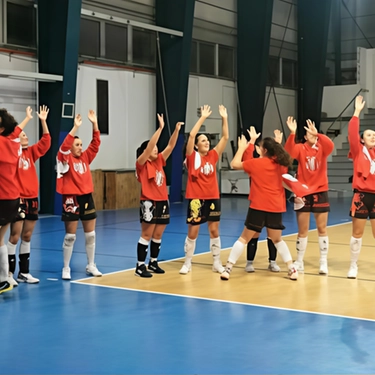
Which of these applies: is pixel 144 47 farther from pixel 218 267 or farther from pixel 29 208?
pixel 29 208

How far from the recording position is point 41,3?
1467 cm

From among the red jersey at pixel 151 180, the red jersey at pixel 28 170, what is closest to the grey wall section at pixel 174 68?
the red jersey at pixel 151 180

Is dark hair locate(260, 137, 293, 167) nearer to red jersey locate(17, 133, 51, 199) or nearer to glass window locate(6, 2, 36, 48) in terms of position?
red jersey locate(17, 133, 51, 199)

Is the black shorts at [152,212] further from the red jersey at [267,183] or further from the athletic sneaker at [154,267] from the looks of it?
the red jersey at [267,183]

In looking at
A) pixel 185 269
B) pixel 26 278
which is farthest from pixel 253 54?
pixel 26 278

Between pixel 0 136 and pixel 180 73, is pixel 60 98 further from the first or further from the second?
pixel 0 136

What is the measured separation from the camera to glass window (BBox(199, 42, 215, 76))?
20969 mm

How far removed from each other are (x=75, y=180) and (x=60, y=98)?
7667 mm

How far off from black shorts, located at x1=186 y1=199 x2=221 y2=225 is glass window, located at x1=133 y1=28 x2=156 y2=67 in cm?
1143

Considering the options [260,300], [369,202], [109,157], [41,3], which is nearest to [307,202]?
[369,202]

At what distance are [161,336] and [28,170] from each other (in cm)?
289

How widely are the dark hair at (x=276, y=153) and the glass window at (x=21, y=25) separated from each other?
9529 millimetres

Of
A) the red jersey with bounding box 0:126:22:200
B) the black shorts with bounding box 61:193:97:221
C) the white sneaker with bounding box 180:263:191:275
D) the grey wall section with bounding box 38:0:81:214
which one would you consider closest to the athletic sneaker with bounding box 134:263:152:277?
the white sneaker with bounding box 180:263:191:275

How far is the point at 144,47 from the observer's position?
1872 centimetres
